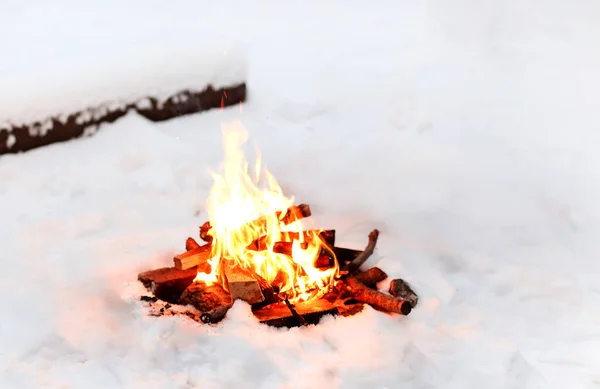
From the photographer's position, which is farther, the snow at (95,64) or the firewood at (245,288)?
the snow at (95,64)

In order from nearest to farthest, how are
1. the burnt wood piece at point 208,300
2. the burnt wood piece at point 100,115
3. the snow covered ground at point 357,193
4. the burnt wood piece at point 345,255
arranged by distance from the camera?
1. the snow covered ground at point 357,193
2. the burnt wood piece at point 208,300
3. the burnt wood piece at point 345,255
4. the burnt wood piece at point 100,115

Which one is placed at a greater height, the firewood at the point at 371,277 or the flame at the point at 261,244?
the flame at the point at 261,244

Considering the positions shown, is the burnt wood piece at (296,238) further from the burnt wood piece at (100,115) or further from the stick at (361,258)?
the burnt wood piece at (100,115)

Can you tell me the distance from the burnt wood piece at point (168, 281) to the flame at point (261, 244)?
8 cm

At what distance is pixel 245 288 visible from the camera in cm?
384

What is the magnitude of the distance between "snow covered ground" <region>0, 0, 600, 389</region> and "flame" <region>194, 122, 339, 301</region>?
1.15 ft

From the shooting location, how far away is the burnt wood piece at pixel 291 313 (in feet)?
12.5

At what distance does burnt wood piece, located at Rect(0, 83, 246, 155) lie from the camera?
5535mm

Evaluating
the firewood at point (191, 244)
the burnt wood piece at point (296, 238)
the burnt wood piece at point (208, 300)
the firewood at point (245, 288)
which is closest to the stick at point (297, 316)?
the firewood at point (245, 288)

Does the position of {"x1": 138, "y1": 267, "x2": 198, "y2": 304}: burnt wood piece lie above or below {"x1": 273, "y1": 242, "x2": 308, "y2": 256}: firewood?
below

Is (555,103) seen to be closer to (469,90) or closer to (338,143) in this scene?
(469,90)

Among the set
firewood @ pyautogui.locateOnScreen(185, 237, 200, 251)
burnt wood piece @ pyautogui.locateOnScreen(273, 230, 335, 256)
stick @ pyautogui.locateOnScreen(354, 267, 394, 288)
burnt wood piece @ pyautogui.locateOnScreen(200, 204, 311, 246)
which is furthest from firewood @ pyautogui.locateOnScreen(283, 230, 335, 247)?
firewood @ pyautogui.locateOnScreen(185, 237, 200, 251)

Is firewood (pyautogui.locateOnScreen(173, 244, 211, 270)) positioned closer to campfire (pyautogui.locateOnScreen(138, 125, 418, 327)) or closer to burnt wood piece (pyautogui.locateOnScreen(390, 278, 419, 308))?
campfire (pyautogui.locateOnScreen(138, 125, 418, 327))

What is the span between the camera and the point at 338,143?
606cm
